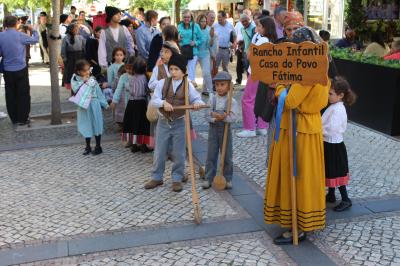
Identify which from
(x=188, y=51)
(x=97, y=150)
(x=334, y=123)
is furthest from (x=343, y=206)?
(x=188, y=51)

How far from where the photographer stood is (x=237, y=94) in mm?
11188

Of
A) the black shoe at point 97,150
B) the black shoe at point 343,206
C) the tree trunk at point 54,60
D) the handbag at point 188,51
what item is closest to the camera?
the black shoe at point 343,206

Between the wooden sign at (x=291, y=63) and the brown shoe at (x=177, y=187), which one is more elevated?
the wooden sign at (x=291, y=63)

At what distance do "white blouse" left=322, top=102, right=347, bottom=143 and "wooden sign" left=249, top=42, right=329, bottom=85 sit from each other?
0.86m

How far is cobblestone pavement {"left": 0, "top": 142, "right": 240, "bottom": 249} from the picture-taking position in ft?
15.2

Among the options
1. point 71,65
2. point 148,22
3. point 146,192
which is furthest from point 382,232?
point 71,65

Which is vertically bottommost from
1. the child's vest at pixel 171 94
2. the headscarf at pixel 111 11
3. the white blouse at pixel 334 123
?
the white blouse at pixel 334 123

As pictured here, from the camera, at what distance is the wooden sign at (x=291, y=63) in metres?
3.84

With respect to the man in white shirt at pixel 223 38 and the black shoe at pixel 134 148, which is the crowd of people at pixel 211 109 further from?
the man in white shirt at pixel 223 38

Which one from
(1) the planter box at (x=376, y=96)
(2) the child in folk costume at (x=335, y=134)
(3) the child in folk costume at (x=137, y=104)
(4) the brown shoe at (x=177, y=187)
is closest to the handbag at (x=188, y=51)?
(1) the planter box at (x=376, y=96)

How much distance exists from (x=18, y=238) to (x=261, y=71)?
2.58 meters

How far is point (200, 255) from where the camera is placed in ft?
13.2

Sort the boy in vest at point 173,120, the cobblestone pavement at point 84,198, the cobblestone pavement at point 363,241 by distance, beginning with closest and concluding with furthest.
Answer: the cobblestone pavement at point 363,241
the cobblestone pavement at point 84,198
the boy in vest at point 173,120

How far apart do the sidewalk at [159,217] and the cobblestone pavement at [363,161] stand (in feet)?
0.05
